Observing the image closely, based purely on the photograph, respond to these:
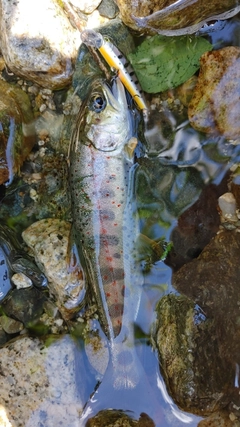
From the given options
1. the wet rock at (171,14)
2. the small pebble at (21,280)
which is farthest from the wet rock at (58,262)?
the wet rock at (171,14)

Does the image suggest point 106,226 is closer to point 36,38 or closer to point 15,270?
point 15,270

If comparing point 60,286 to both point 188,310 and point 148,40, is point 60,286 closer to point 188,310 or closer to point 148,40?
point 188,310

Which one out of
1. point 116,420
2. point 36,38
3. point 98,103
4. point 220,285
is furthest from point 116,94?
point 116,420

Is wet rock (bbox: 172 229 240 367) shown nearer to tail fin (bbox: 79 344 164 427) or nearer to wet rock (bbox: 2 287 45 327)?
tail fin (bbox: 79 344 164 427)

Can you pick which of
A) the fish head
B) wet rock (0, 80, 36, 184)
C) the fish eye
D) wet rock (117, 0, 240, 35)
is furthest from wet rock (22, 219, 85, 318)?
wet rock (117, 0, 240, 35)

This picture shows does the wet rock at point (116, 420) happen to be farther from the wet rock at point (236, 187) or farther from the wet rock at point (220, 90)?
the wet rock at point (220, 90)

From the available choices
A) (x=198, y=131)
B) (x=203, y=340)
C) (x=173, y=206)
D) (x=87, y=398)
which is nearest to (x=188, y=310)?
(x=203, y=340)
